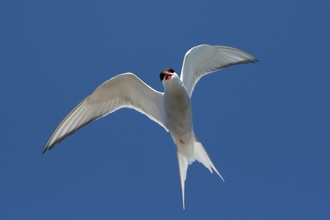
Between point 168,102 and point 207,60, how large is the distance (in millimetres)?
1181

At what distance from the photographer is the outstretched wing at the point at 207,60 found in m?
5.87

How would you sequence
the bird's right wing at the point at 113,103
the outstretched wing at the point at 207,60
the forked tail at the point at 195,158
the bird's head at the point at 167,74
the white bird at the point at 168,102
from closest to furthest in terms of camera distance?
the bird's head at the point at 167,74 → the white bird at the point at 168,102 → the bird's right wing at the point at 113,103 → the forked tail at the point at 195,158 → the outstretched wing at the point at 207,60


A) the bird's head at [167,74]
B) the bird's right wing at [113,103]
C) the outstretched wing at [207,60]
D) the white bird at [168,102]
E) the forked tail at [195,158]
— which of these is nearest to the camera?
the bird's head at [167,74]

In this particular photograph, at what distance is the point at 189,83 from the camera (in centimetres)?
598

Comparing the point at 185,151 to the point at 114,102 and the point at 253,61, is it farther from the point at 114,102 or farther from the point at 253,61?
the point at 253,61

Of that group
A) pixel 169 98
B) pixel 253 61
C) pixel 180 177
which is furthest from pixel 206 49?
pixel 180 177

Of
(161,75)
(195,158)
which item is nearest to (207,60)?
(161,75)

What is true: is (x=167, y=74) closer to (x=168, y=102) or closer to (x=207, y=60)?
(x=168, y=102)

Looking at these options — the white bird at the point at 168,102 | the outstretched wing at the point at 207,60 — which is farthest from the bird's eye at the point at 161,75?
the outstretched wing at the point at 207,60

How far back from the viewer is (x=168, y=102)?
5281 mm

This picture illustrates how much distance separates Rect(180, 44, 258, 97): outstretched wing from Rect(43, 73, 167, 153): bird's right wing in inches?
21.7

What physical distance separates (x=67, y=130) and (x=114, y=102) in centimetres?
77

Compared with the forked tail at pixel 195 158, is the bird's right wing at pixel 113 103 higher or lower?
higher

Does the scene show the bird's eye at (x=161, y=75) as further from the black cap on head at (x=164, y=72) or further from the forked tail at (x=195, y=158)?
the forked tail at (x=195, y=158)
